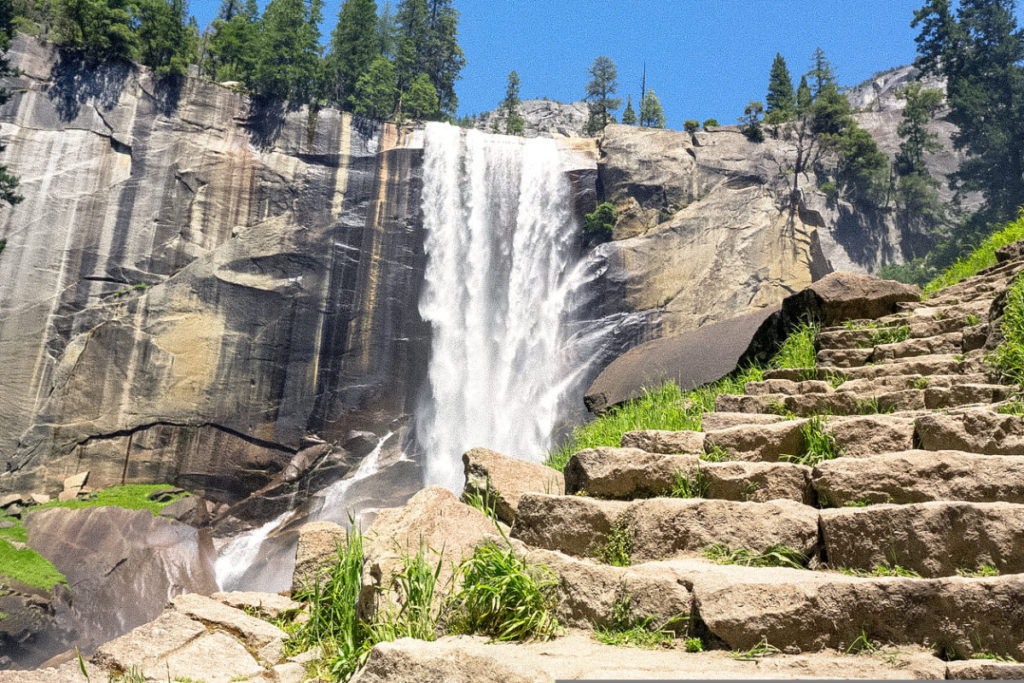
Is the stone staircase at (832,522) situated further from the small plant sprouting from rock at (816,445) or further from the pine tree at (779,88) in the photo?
the pine tree at (779,88)

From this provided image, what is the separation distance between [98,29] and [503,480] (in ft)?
90.6

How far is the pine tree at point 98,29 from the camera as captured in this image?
979 inches

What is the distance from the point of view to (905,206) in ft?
116

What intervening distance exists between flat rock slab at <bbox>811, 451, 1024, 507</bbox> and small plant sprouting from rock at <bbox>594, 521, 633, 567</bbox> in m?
1.07

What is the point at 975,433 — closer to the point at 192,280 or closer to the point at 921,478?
the point at 921,478

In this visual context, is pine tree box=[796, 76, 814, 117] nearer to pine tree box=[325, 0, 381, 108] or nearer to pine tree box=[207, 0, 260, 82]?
pine tree box=[325, 0, 381, 108]

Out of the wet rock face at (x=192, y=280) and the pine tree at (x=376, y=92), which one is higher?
the pine tree at (x=376, y=92)

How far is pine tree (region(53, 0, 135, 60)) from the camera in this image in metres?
24.9

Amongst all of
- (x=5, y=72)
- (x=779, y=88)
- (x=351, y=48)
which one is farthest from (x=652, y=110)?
(x=5, y=72)

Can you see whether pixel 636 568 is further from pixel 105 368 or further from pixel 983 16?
pixel 983 16

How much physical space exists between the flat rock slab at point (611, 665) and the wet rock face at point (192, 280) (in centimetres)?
2197

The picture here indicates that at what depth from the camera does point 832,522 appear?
10.8 ft

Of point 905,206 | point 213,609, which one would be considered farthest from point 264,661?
point 905,206

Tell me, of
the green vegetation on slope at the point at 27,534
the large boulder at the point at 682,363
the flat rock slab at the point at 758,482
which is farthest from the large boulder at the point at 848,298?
the green vegetation on slope at the point at 27,534
